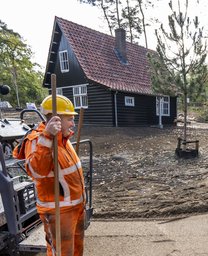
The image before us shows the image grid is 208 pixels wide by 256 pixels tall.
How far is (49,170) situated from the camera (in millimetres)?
2494

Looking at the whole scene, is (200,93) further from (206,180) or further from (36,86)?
(36,86)

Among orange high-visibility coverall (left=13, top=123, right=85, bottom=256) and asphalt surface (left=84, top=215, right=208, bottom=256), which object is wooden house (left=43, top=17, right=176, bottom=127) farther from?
orange high-visibility coverall (left=13, top=123, right=85, bottom=256)

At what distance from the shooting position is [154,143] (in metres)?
13.5

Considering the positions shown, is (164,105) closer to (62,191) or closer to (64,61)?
(64,61)

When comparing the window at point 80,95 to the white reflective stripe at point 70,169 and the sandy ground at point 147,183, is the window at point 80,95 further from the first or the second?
the white reflective stripe at point 70,169

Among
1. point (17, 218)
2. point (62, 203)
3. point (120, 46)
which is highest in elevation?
point (120, 46)

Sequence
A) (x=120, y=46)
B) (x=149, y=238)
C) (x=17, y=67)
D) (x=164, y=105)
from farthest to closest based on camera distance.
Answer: (x=17, y=67), (x=164, y=105), (x=120, y=46), (x=149, y=238)

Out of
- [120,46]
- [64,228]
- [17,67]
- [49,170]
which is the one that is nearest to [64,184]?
[49,170]

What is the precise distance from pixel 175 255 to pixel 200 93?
7.54 meters

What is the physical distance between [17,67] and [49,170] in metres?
23.7

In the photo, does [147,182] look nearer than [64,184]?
No

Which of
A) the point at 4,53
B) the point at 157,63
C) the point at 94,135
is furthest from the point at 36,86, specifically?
the point at 157,63

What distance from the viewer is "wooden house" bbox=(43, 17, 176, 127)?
1917 centimetres

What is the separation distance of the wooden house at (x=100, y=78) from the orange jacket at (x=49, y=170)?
51.4 feet
